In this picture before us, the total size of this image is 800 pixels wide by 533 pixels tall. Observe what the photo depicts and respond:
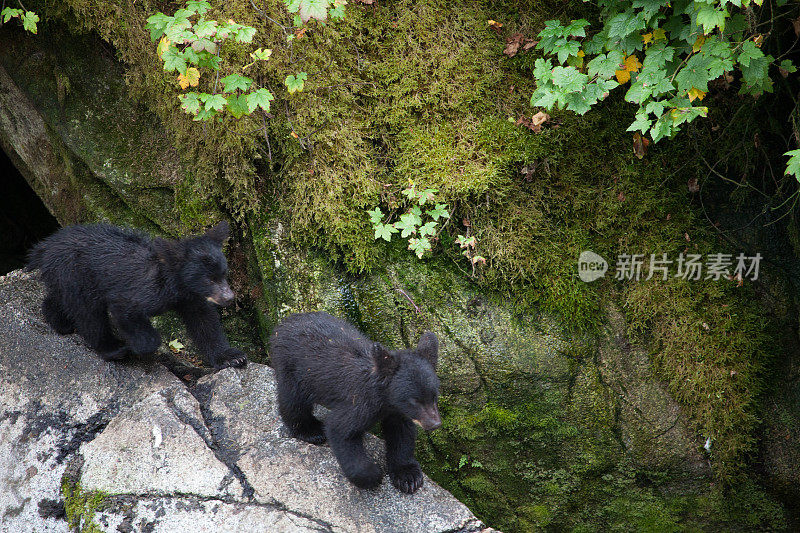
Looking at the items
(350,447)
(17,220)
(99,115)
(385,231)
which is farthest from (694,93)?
(17,220)

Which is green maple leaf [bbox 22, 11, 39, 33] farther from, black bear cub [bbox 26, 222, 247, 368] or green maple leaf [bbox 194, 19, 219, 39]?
green maple leaf [bbox 194, 19, 219, 39]

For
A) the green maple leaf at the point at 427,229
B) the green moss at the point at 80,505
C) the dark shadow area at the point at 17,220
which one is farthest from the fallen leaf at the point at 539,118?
the dark shadow area at the point at 17,220

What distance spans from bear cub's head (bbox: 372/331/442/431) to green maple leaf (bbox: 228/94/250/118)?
2094mm

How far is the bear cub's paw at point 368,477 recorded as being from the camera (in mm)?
3918

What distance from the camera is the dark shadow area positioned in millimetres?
8180

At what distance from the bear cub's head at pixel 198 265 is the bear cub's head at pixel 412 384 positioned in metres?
1.39

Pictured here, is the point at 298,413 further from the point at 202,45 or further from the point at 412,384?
the point at 202,45

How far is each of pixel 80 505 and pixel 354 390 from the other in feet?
6.26

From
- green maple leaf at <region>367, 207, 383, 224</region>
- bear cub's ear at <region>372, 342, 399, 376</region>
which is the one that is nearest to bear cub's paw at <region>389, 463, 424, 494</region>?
bear cub's ear at <region>372, 342, 399, 376</region>

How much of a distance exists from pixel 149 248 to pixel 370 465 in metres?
2.29

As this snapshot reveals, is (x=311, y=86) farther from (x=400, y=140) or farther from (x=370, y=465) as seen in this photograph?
(x=370, y=465)

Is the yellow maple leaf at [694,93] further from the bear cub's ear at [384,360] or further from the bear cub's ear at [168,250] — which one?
the bear cub's ear at [168,250]

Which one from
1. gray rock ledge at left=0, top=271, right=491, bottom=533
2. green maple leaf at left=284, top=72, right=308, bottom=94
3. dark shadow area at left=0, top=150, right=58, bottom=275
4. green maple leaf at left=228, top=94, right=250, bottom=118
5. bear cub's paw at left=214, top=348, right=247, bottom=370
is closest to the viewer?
gray rock ledge at left=0, top=271, right=491, bottom=533

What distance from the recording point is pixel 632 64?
15.0 ft
